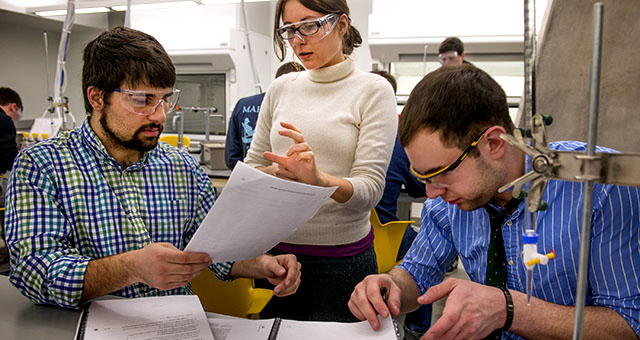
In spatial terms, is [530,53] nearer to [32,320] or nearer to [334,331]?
[334,331]

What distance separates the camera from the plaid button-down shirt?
96cm

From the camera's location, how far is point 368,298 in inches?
37.8

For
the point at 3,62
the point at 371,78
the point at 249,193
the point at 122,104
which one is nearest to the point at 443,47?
the point at 371,78

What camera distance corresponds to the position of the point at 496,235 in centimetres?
100

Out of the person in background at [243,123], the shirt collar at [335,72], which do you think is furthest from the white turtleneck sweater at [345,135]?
the person in background at [243,123]

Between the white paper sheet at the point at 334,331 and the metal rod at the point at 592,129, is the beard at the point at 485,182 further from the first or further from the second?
the metal rod at the point at 592,129

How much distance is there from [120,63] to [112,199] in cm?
33

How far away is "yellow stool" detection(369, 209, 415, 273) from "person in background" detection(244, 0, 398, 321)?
1.87ft

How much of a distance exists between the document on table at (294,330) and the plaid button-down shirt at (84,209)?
30 cm

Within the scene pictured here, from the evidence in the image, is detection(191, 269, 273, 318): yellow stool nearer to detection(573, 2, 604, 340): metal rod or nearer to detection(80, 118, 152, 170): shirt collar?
detection(80, 118, 152, 170): shirt collar

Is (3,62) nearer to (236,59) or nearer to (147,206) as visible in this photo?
(236,59)

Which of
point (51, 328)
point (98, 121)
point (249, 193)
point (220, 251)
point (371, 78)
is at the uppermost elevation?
point (371, 78)

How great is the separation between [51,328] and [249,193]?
0.51m

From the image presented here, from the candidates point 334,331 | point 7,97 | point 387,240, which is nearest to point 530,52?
point 334,331
